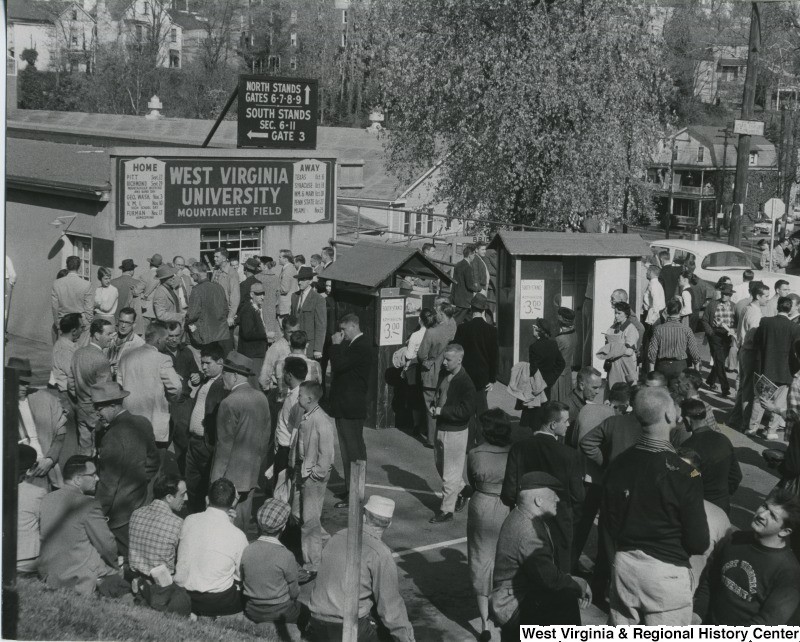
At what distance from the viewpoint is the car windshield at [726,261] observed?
2612cm

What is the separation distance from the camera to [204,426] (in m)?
10.1

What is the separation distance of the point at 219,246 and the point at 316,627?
46.7 feet

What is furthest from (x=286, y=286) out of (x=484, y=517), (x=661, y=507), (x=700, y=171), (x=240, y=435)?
(x=700, y=171)

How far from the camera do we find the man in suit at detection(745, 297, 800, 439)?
541 inches

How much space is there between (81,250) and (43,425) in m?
10.9

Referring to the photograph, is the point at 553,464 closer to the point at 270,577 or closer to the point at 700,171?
the point at 270,577

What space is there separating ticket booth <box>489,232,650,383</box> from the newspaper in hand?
2.61 m

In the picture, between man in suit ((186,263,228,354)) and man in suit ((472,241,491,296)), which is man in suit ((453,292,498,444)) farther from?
man in suit ((472,241,491,296))

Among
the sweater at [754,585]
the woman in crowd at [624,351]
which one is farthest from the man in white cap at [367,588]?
the woman in crowd at [624,351]

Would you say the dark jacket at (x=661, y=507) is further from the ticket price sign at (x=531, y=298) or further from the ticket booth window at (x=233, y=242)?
the ticket booth window at (x=233, y=242)

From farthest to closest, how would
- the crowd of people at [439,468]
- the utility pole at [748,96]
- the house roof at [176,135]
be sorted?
the house roof at [176,135], the utility pole at [748,96], the crowd of people at [439,468]

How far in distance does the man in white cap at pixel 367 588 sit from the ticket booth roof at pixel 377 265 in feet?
22.5

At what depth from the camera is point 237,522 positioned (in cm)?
968

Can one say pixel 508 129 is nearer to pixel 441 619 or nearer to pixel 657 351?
pixel 657 351
